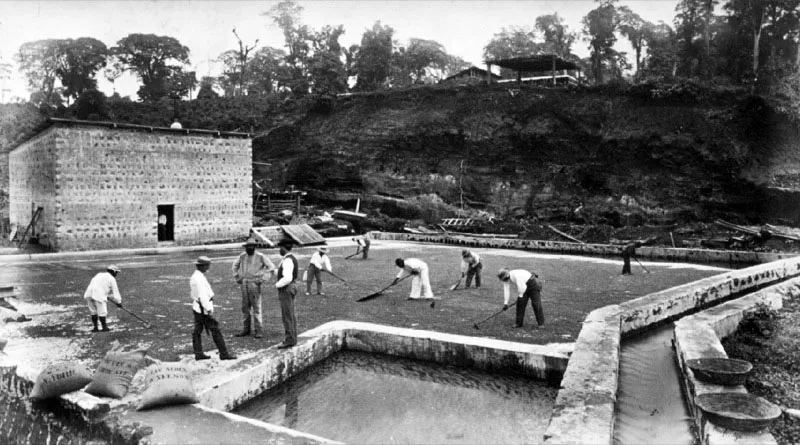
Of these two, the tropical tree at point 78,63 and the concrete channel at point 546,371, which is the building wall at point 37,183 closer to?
the concrete channel at point 546,371

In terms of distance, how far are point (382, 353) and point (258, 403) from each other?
2.36m

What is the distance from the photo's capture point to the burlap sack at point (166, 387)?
5543mm

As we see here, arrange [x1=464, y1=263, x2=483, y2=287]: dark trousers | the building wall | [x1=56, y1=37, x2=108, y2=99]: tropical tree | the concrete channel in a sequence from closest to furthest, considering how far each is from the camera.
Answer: the concrete channel
[x1=464, y1=263, x2=483, y2=287]: dark trousers
the building wall
[x1=56, y1=37, x2=108, y2=99]: tropical tree

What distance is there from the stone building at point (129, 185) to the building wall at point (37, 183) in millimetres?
40

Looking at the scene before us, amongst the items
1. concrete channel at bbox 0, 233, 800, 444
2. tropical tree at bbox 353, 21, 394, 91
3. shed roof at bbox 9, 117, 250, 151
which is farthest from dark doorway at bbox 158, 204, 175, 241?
tropical tree at bbox 353, 21, 394, 91

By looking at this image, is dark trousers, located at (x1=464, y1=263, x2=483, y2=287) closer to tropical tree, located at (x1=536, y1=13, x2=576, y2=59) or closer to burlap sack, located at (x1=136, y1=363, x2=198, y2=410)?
burlap sack, located at (x1=136, y1=363, x2=198, y2=410)

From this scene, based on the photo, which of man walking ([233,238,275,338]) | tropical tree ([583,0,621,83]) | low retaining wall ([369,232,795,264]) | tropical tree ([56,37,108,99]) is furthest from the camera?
tropical tree ([56,37,108,99])

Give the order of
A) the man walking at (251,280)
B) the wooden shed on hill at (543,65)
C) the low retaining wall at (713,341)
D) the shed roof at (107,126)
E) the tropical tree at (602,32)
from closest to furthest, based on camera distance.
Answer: the low retaining wall at (713,341), the man walking at (251,280), the shed roof at (107,126), the wooden shed on hill at (543,65), the tropical tree at (602,32)

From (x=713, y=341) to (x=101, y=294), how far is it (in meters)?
9.45

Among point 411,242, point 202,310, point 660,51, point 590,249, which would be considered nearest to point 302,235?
point 411,242

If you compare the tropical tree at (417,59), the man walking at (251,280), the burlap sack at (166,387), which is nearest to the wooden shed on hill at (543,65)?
the tropical tree at (417,59)

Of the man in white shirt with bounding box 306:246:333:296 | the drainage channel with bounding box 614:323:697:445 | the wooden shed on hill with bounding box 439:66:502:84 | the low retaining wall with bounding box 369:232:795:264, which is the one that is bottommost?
the drainage channel with bounding box 614:323:697:445

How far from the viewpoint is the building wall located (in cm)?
2173

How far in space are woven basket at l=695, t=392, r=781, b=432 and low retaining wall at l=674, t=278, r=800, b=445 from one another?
8cm
